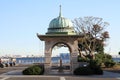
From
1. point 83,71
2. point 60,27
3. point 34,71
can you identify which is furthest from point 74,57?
point 34,71

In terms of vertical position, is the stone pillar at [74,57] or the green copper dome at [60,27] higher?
the green copper dome at [60,27]

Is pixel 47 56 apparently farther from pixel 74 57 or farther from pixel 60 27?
pixel 60 27

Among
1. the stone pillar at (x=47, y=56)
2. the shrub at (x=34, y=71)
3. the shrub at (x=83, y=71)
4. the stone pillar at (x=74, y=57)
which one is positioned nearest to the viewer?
the shrub at (x=83, y=71)

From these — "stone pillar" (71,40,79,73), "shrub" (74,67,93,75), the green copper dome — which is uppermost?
the green copper dome

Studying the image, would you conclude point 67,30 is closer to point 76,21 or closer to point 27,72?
point 27,72

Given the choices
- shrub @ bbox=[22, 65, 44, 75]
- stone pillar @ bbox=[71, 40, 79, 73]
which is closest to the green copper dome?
stone pillar @ bbox=[71, 40, 79, 73]

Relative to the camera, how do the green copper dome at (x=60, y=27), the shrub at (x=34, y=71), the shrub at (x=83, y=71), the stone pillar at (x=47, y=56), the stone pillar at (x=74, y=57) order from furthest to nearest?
the green copper dome at (x=60, y=27) < the stone pillar at (x=74, y=57) < the stone pillar at (x=47, y=56) < the shrub at (x=34, y=71) < the shrub at (x=83, y=71)

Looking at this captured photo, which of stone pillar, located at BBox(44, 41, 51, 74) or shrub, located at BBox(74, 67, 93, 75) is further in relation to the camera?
stone pillar, located at BBox(44, 41, 51, 74)

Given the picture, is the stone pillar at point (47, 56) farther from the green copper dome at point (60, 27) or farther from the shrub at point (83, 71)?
the shrub at point (83, 71)

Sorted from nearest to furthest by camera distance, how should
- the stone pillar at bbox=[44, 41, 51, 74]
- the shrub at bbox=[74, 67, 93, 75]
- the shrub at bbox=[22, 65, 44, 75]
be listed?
the shrub at bbox=[74, 67, 93, 75]
the shrub at bbox=[22, 65, 44, 75]
the stone pillar at bbox=[44, 41, 51, 74]

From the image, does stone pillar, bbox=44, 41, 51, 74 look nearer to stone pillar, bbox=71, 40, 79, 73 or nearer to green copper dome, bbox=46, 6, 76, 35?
green copper dome, bbox=46, 6, 76, 35

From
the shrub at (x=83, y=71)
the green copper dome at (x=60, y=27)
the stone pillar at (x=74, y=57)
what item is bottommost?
the shrub at (x=83, y=71)

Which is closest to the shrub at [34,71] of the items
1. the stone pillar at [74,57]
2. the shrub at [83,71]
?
the stone pillar at [74,57]

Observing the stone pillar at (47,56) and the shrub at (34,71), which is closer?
the shrub at (34,71)
